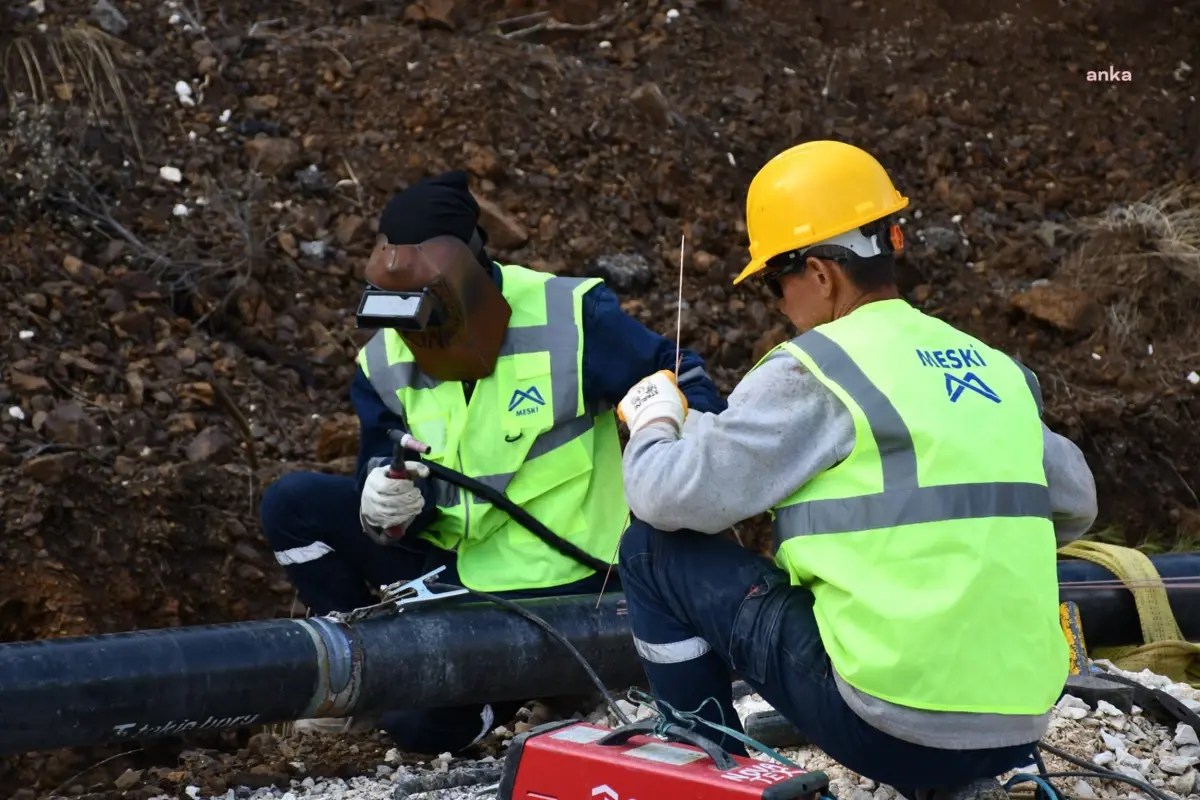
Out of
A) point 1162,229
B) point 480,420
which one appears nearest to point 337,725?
point 480,420

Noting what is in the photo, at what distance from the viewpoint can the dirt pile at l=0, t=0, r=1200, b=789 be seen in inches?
200

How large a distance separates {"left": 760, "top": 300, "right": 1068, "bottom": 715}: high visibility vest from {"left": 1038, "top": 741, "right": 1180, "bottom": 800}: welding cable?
658 millimetres

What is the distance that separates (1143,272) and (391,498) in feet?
14.7

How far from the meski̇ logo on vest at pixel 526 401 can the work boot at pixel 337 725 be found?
2.93 feet

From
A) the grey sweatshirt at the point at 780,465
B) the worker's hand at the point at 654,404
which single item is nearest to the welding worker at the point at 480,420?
the worker's hand at the point at 654,404

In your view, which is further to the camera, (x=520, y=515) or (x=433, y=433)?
(x=433, y=433)

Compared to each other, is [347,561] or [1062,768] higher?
[347,561]

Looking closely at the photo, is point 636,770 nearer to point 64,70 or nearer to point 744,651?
point 744,651

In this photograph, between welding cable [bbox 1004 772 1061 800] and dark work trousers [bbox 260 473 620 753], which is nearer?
→ welding cable [bbox 1004 772 1061 800]

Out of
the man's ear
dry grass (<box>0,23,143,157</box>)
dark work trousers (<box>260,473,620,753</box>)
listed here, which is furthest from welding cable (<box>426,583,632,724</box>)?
dry grass (<box>0,23,143,157</box>)

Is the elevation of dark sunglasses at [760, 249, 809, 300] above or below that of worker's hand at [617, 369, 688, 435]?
above

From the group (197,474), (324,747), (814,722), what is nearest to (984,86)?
(197,474)

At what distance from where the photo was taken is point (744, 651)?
9.25ft

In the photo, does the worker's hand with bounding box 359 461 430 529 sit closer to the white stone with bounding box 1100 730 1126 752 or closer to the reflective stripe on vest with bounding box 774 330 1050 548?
the reflective stripe on vest with bounding box 774 330 1050 548
